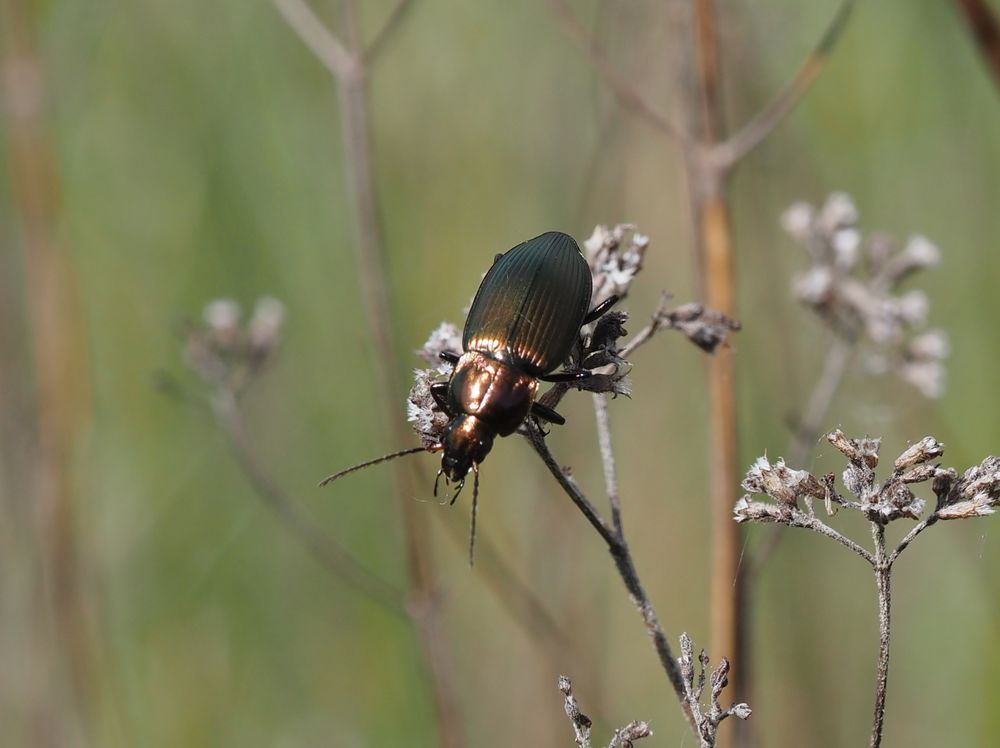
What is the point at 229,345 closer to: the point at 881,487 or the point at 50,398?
the point at 50,398

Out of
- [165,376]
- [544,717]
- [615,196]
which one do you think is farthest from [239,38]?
[544,717]

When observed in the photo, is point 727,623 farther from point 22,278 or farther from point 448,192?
point 22,278

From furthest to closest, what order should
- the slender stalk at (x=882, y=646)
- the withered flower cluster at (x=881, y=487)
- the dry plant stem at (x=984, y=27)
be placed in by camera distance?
1. the dry plant stem at (x=984, y=27)
2. the withered flower cluster at (x=881, y=487)
3. the slender stalk at (x=882, y=646)

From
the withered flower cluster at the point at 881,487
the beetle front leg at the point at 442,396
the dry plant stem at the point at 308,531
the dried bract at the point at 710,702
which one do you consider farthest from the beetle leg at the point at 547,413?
the dry plant stem at the point at 308,531

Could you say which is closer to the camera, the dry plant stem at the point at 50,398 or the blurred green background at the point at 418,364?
the dry plant stem at the point at 50,398

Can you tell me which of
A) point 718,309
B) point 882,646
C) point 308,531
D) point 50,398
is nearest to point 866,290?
point 718,309

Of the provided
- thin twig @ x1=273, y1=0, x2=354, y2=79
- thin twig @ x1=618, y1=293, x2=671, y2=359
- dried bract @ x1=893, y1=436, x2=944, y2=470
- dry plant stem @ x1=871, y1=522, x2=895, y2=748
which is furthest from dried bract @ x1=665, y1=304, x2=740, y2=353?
thin twig @ x1=273, y1=0, x2=354, y2=79

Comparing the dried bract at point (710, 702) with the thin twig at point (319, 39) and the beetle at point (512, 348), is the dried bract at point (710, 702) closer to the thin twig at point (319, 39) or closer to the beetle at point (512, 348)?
the beetle at point (512, 348)
